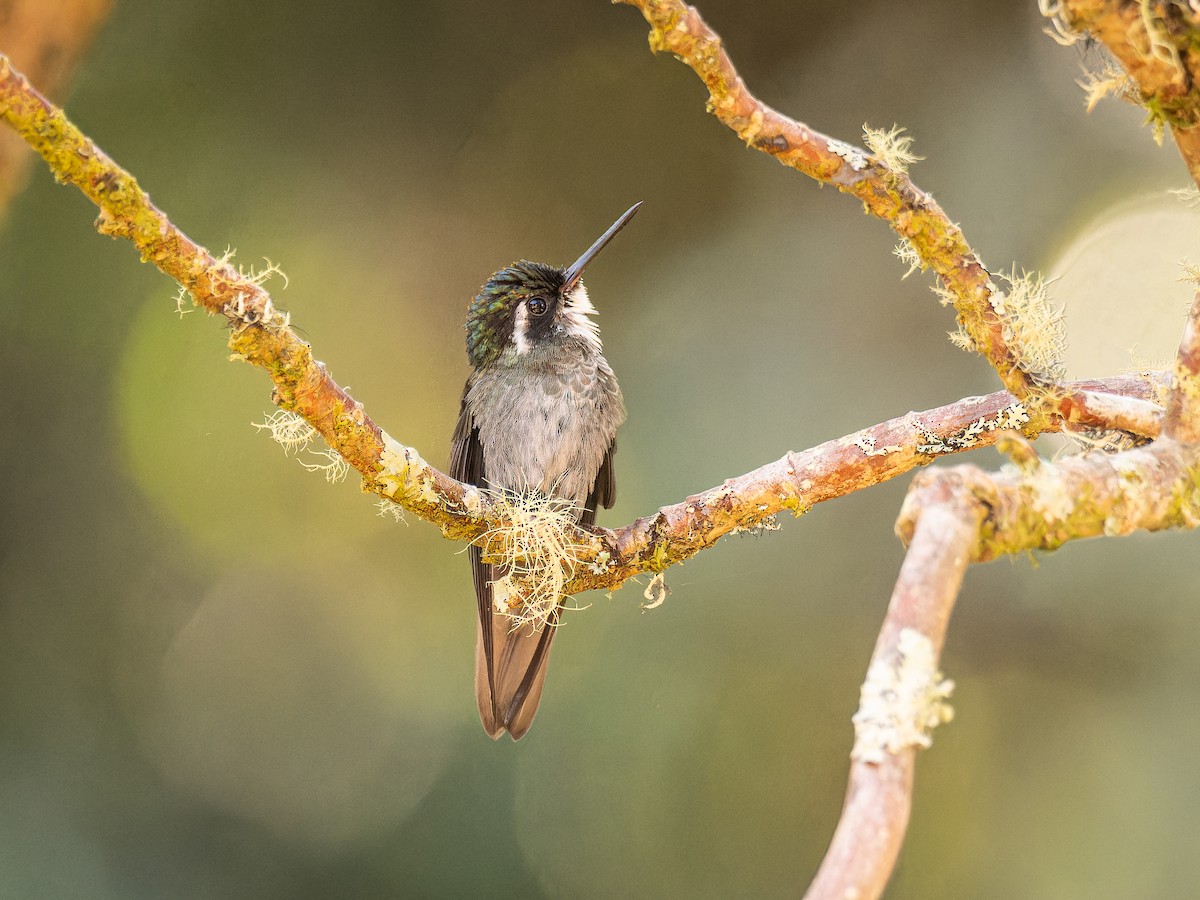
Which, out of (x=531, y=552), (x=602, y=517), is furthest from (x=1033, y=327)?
(x=602, y=517)

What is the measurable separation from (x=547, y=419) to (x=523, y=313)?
295 millimetres

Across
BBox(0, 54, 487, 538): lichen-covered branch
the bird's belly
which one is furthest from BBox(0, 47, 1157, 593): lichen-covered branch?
the bird's belly

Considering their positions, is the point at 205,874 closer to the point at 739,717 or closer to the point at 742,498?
the point at 739,717

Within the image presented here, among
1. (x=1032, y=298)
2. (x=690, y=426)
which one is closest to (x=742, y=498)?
(x=1032, y=298)

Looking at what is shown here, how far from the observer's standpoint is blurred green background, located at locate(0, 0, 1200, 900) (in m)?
2.65

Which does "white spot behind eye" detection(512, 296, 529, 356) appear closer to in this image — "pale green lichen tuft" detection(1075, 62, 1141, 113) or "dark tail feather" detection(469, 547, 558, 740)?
"dark tail feather" detection(469, 547, 558, 740)

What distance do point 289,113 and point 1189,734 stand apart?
124 inches

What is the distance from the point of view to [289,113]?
2855 millimetres

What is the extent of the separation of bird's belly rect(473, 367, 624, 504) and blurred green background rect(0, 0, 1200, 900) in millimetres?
662

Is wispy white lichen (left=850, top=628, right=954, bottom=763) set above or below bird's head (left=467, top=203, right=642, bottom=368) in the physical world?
below

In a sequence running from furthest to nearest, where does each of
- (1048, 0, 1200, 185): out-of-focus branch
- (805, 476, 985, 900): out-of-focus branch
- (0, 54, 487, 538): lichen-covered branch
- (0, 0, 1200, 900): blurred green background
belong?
1. (0, 0, 1200, 900): blurred green background
2. (0, 54, 487, 538): lichen-covered branch
3. (1048, 0, 1200, 185): out-of-focus branch
4. (805, 476, 985, 900): out-of-focus branch

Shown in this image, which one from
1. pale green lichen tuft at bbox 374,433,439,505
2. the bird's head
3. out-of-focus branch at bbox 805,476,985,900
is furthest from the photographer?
the bird's head

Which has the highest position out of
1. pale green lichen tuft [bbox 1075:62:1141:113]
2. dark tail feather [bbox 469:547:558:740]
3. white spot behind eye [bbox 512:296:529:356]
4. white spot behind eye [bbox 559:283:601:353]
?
white spot behind eye [bbox 559:283:601:353]

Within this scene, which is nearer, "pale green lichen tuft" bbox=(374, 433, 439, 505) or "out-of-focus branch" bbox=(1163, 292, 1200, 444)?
"out-of-focus branch" bbox=(1163, 292, 1200, 444)
